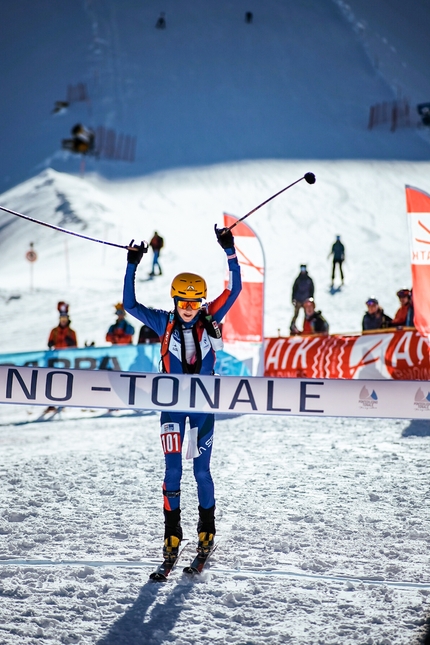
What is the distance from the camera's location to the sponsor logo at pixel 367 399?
15.4 ft

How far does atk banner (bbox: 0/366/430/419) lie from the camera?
15.3 feet

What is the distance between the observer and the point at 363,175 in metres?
36.3

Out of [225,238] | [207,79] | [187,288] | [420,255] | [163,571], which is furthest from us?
[207,79]

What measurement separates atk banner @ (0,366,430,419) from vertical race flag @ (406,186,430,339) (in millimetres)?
5160

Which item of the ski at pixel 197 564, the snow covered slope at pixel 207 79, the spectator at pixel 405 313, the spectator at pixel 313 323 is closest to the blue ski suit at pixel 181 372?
the ski at pixel 197 564

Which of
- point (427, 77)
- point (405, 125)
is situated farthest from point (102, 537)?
point (427, 77)

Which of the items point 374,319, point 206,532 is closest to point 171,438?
point 206,532

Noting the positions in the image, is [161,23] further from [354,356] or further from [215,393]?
[215,393]

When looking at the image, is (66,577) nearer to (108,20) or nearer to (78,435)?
(78,435)

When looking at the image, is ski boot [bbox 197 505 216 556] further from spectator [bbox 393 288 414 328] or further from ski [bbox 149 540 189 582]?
spectator [bbox 393 288 414 328]

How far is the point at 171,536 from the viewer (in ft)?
15.1

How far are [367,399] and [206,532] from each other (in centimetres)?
136

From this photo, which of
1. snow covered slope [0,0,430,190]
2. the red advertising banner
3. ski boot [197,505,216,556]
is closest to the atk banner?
ski boot [197,505,216,556]

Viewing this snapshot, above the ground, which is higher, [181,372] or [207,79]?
[207,79]
